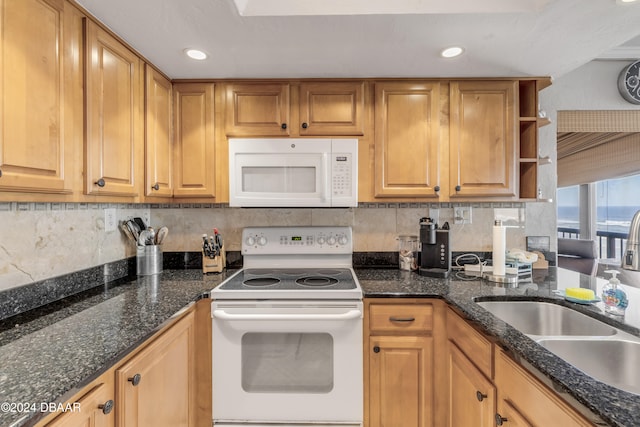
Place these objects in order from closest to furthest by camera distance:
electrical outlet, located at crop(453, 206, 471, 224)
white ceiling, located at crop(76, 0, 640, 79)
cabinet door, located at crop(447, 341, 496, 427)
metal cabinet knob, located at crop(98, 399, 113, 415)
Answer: metal cabinet knob, located at crop(98, 399, 113, 415), cabinet door, located at crop(447, 341, 496, 427), white ceiling, located at crop(76, 0, 640, 79), electrical outlet, located at crop(453, 206, 471, 224)

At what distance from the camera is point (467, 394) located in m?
1.33

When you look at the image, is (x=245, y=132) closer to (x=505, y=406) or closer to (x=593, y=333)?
(x=505, y=406)

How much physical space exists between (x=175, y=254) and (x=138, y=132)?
0.93 metres

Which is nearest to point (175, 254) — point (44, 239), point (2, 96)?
point (44, 239)

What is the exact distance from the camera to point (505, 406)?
1059 millimetres

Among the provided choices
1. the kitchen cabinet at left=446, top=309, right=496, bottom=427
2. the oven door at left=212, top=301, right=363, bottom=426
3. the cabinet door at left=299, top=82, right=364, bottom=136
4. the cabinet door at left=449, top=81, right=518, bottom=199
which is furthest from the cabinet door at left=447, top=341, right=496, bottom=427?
the cabinet door at left=299, top=82, right=364, bottom=136

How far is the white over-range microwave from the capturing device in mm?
1856

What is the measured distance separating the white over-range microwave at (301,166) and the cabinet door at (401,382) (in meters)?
0.81

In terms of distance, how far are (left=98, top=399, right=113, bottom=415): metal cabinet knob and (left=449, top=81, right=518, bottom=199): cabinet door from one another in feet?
6.20

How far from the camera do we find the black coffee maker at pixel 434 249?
187cm

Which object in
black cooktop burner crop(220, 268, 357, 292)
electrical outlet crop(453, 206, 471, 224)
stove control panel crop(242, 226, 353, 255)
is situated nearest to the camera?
black cooktop burner crop(220, 268, 357, 292)

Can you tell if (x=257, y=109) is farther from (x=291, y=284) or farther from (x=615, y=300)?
(x=615, y=300)

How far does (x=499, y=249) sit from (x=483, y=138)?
2.22ft

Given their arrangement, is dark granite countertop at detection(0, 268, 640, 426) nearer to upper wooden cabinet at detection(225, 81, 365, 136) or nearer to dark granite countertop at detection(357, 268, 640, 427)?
dark granite countertop at detection(357, 268, 640, 427)
